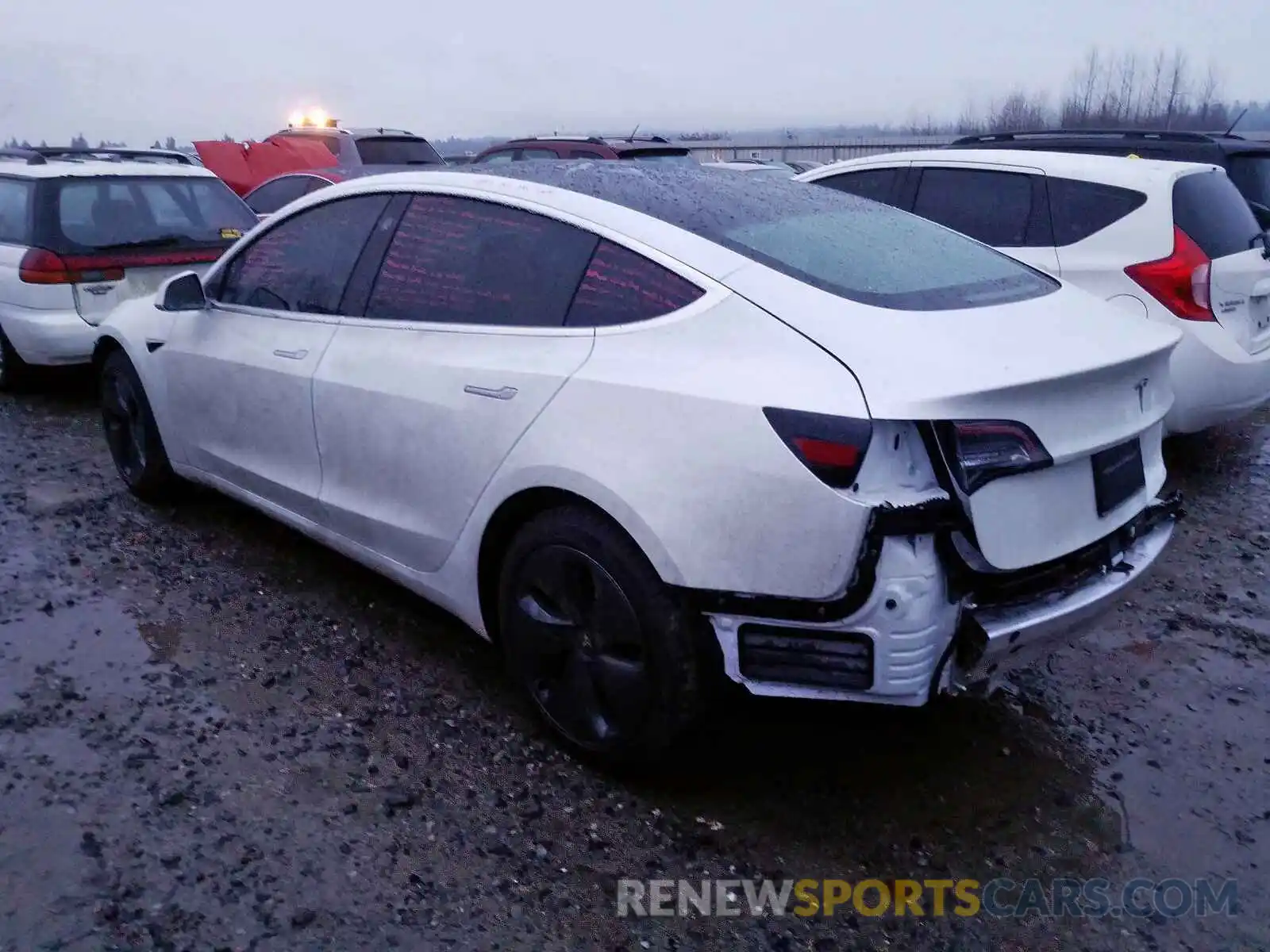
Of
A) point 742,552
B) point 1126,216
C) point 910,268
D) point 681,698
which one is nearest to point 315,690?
point 681,698

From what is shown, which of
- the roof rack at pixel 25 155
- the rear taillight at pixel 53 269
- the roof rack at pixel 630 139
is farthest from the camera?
the roof rack at pixel 630 139

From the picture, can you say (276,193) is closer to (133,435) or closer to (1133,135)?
(133,435)

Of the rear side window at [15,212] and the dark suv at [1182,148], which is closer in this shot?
the rear side window at [15,212]

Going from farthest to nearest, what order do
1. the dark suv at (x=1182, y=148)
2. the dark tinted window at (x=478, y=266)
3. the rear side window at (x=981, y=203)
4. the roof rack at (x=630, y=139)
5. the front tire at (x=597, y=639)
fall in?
1. the roof rack at (x=630, y=139)
2. the dark suv at (x=1182, y=148)
3. the rear side window at (x=981, y=203)
4. the dark tinted window at (x=478, y=266)
5. the front tire at (x=597, y=639)

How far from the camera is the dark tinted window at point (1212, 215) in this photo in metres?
5.47

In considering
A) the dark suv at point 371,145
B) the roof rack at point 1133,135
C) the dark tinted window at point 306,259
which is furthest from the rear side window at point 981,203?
the dark suv at point 371,145

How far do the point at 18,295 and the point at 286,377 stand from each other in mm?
4074

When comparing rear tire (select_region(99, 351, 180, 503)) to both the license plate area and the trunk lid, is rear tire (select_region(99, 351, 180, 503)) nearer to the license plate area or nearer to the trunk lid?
the trunk lid

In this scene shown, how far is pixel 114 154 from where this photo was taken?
8273 mm

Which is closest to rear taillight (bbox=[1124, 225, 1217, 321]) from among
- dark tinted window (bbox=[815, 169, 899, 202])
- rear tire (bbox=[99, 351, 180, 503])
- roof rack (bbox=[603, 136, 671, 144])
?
dark tinted window (bbox=[815, 169, 899, 202])

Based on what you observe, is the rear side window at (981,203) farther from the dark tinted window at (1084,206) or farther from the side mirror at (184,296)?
the side mirror at (184,296)

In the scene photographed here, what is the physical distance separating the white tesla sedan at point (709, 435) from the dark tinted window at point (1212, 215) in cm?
256

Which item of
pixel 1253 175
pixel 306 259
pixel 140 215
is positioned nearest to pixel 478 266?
pixel 306 259

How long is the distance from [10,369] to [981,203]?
6481mm
